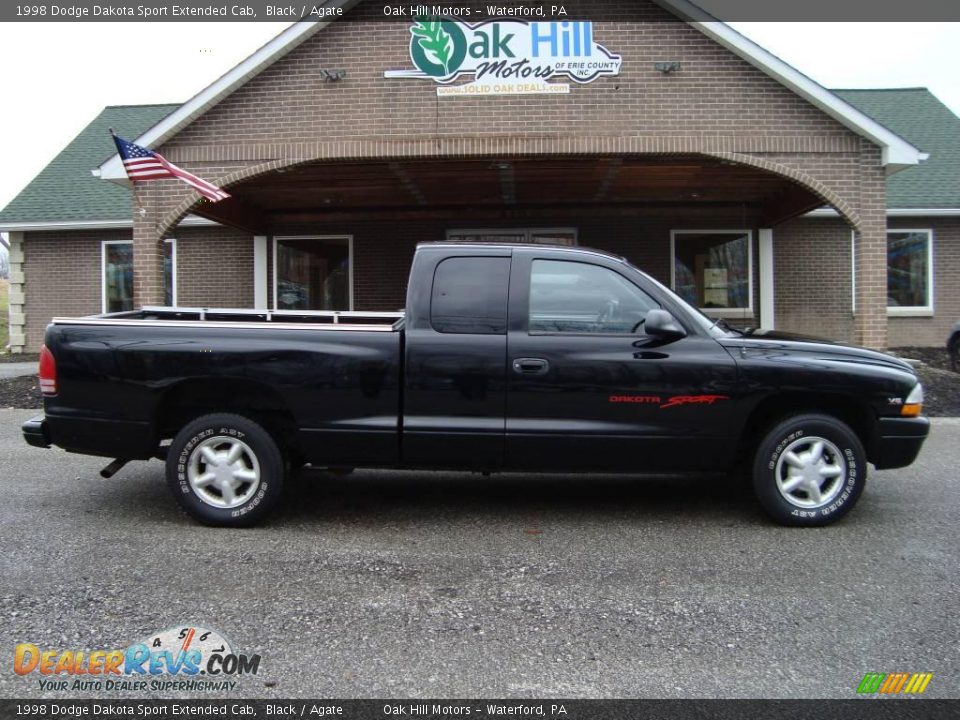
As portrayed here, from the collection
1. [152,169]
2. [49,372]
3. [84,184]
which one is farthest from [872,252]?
[84,184]

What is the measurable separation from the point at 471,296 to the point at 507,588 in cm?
190

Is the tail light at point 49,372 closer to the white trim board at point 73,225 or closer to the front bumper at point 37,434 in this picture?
the front bumper at point 37,434

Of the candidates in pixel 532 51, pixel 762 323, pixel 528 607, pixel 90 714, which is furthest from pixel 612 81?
pixel 90 714

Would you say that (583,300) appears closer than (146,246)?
Yes

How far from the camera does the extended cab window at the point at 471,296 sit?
4957 mm

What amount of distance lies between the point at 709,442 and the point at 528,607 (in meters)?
1.81

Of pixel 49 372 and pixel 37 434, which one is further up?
pixel 49 372

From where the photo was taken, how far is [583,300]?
16.5ft

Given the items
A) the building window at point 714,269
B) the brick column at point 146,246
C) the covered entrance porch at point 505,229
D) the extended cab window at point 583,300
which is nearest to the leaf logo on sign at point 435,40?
the covered entrance porch at point 505,229

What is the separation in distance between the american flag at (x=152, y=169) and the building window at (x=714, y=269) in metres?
8.65

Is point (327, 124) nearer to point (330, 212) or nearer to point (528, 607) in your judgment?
point (330, 212)

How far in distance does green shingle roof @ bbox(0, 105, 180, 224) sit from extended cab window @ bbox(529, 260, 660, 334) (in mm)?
13055

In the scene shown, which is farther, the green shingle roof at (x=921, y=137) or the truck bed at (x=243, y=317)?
the green shingle roof at (x=921, y=137)

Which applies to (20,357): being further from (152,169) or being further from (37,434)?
(37,434)
